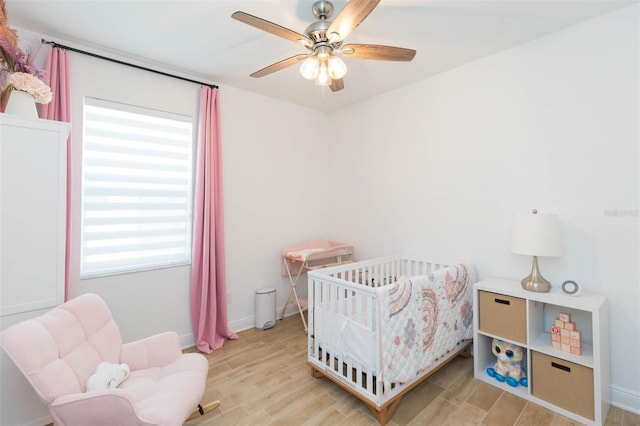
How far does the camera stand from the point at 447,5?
1.87m

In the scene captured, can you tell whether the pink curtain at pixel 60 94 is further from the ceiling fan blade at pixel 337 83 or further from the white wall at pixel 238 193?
the ceiling fan blade at pixel 337 83

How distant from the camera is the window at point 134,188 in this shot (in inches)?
94.8

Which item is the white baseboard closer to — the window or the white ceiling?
the white ceiling

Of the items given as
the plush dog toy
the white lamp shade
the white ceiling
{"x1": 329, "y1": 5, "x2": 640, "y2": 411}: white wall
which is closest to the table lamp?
the white lamp shade

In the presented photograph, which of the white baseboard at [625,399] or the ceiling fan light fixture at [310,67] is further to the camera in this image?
the white baseboard at [625,399]

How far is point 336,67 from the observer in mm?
1816

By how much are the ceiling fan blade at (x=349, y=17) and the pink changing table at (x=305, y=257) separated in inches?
86.0

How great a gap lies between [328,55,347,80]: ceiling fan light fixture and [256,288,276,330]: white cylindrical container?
2.36 meters

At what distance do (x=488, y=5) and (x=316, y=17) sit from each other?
1.09 metres

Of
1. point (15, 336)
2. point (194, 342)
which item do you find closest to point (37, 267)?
point (15, 336)

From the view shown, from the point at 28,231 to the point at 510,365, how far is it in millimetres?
3255

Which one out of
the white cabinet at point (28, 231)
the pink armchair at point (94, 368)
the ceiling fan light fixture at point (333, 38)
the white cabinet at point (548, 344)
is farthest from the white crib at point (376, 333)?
the white cabinet at point (28, 231)

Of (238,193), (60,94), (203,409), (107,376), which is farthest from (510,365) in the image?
(60,94)

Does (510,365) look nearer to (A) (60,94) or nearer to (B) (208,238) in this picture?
(B) (208,238)
